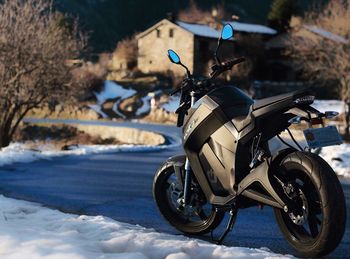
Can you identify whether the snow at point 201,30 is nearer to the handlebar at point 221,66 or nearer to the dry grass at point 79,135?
the dry grass at point 79,135

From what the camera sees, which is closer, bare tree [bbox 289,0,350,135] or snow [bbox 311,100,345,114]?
bare tree [bbox 289,0,350,135]

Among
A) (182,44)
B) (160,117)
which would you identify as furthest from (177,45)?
(160,117)

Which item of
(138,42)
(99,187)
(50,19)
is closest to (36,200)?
(99,187)

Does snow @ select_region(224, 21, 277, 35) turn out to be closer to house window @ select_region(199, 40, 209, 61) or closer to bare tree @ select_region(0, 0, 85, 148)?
house window @ select_region(199, 40, 209, 61)

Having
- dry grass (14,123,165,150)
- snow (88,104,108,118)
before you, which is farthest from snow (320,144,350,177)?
Result: snow (88,104,108,118)

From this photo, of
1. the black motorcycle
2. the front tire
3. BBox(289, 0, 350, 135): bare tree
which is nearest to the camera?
the front tire

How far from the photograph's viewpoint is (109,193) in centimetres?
746

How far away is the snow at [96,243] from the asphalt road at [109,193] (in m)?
0.69

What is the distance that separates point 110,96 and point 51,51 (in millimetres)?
32580

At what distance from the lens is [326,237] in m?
3.46

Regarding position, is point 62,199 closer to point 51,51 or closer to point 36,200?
point 36,200

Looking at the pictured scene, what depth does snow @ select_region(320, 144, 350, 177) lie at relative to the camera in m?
10.1

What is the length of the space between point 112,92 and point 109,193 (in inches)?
1945

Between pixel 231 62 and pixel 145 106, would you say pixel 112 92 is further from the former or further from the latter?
pixel 231 62
